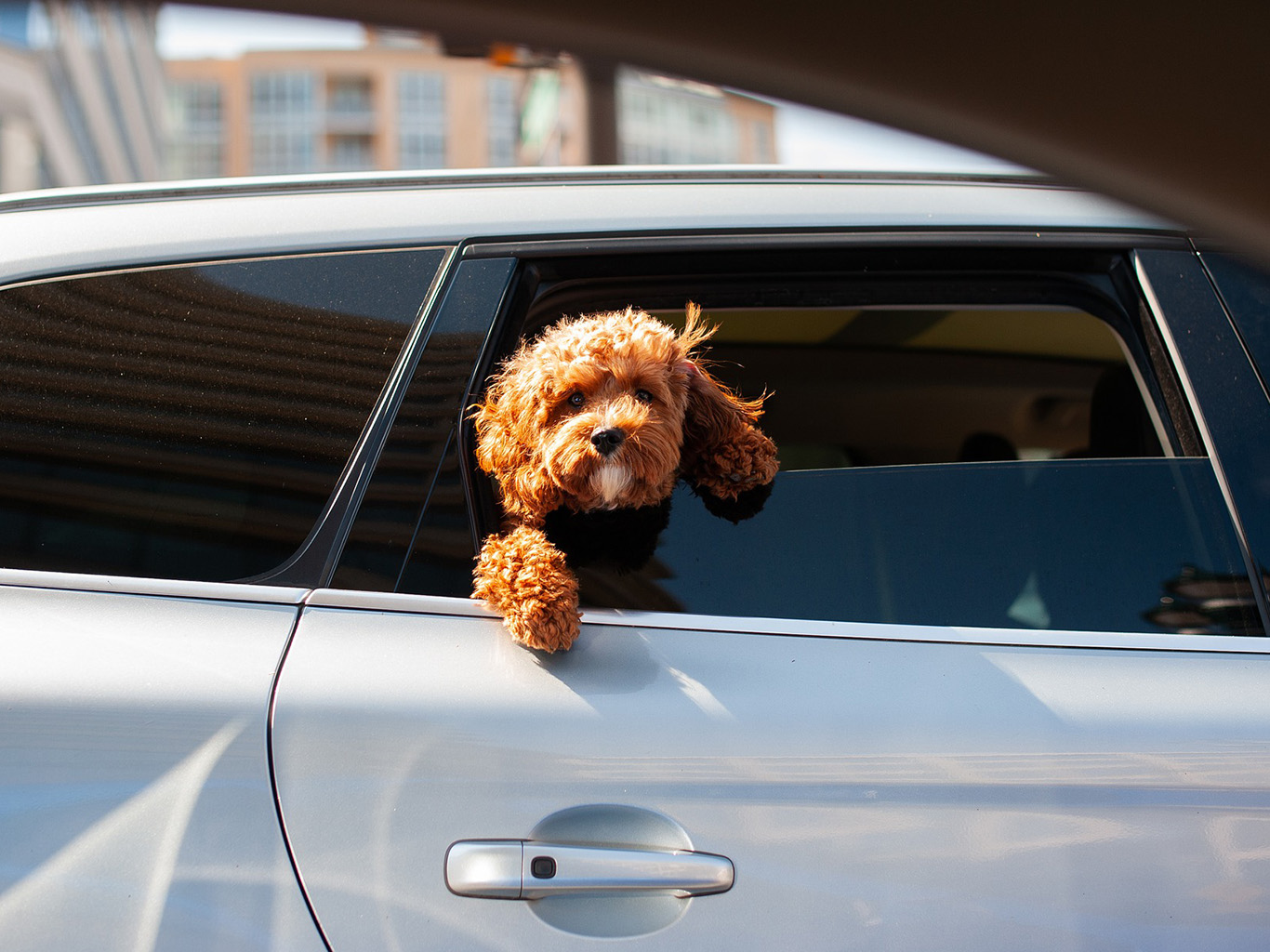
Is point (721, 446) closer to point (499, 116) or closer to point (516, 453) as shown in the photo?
point (516, 453)

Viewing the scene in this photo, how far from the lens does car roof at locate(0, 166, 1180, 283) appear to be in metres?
1.70

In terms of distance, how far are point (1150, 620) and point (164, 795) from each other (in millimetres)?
1454

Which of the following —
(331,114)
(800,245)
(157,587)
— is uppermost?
(331,114)

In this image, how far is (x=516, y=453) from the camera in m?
1.58

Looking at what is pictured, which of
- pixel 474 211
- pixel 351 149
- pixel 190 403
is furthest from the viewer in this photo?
pixel 351 149

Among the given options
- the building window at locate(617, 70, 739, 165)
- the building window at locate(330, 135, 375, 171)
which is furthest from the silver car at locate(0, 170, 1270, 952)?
the building window at locate(330, 135, 375, 171)

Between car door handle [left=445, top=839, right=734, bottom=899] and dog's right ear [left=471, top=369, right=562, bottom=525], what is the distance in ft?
1.66

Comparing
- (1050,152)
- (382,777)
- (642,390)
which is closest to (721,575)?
(642,390)

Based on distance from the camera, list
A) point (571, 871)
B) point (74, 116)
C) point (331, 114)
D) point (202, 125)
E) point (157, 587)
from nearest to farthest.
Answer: point (571, 871)
point (157, 587)
point (74, 116)
point (331, 114)
point (202, 125)

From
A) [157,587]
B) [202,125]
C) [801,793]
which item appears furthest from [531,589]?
[202,125]

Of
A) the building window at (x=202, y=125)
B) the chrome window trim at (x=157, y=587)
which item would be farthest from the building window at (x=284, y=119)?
the chrome window trim at (x=157, y=587)

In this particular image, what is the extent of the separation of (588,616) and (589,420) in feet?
0.98

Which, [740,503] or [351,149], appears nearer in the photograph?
[740,503]

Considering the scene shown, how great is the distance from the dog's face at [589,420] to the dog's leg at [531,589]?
Answer: 0.11 m
